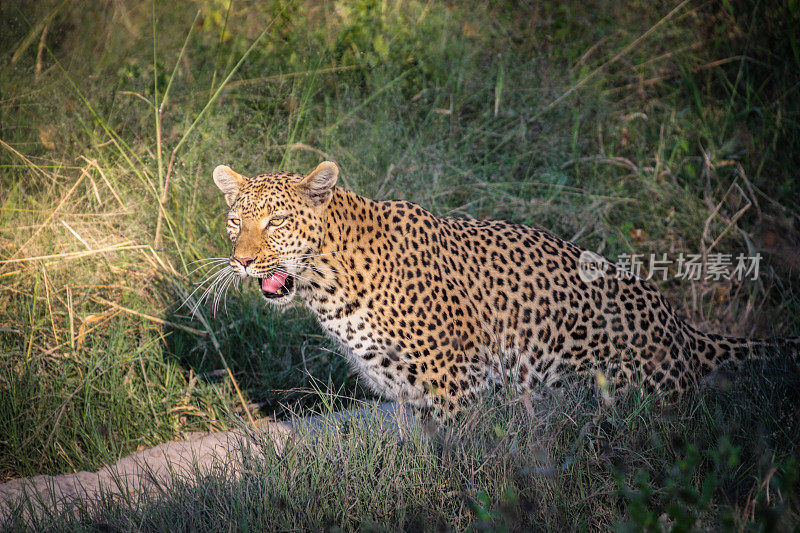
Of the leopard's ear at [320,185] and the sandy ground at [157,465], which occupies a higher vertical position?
the leopard's ear at [320,185]

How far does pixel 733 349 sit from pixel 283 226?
2.77m

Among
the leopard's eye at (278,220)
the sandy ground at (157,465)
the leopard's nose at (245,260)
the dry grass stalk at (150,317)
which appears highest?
the leopard's eye at (278,220)

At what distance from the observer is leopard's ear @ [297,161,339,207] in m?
4.31

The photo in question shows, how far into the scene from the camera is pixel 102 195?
645 centimetres

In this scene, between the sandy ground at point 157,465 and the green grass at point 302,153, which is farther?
the green grass at point 302,153

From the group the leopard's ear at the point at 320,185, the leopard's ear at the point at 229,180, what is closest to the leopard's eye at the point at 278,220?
the leopard's ear at the point at 320,185

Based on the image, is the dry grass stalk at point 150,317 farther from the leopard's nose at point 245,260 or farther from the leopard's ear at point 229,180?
the leopard's nose at point 245,260

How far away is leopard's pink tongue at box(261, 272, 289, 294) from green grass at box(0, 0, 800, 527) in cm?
65

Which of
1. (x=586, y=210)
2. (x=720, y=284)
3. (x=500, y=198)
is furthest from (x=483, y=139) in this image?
(x=720, y=284)

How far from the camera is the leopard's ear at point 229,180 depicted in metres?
4.69

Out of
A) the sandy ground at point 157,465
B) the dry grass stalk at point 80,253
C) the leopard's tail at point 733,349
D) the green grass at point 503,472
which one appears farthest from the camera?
Answer: the dry grass stalk at point 80,253

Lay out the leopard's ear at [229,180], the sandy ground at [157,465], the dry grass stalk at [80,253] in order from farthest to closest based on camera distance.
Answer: the dry grass stalk at [80,253] < the leopard's ear at [229,180] < the sandy ground at [157,465]

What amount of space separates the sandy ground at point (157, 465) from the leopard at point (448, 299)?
1.04 feet

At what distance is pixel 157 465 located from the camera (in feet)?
16.2
